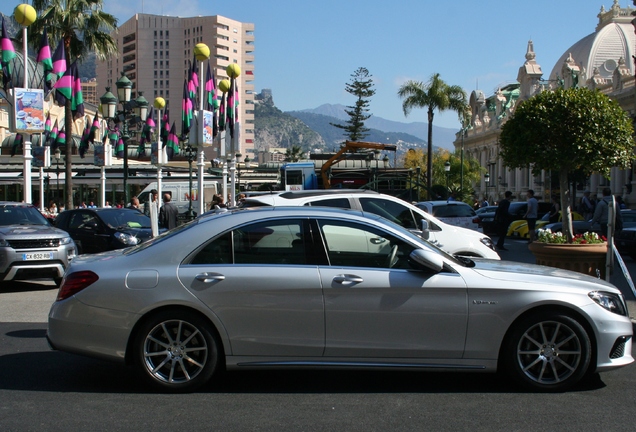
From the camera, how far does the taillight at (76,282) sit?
18.8ft

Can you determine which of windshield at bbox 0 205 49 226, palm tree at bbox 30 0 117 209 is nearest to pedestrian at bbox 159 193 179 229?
windshield at bbox 0 205 49 226

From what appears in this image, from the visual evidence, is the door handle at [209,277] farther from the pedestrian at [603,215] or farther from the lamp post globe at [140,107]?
the lamp post globe at [140,107]

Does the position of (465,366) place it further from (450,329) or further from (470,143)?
(470,143)

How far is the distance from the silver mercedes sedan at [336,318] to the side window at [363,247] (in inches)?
0.5

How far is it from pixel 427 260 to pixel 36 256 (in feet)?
29.5

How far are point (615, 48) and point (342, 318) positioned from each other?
254 ft

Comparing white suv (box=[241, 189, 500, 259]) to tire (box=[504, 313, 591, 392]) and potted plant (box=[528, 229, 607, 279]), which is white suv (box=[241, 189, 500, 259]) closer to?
potted plant (box=[528, 229, 607, 279])

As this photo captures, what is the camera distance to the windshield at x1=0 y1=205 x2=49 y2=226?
13.1 meters

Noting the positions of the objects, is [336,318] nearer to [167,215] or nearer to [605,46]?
[167,215]

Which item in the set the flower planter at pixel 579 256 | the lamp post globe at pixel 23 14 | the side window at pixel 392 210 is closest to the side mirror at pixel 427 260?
the flower planter at pixel 579 256

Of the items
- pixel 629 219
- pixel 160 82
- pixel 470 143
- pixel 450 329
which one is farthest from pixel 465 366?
pixel 160 82

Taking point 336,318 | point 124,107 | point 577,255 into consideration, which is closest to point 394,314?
point 336,318

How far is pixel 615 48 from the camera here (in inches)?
2889


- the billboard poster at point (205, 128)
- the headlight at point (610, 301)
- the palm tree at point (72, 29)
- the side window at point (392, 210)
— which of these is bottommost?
the headlight at point (610, 301)
